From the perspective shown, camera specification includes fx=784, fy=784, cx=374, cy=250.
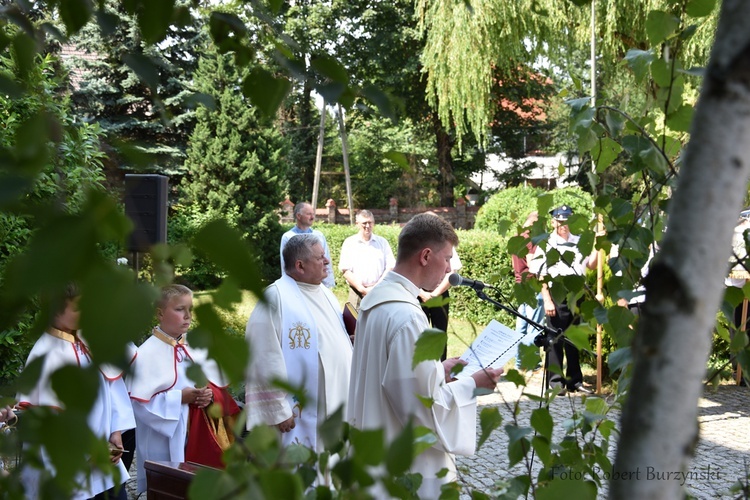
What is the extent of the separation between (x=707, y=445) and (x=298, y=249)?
14.0 feet

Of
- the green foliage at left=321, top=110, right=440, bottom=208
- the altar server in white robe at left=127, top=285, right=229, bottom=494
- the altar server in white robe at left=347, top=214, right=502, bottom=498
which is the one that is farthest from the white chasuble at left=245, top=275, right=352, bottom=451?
the green foliage at left=321, top=110, right=440, bottom=208

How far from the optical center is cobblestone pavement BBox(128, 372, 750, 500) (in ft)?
18.4

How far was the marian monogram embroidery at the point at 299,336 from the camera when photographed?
15.2 feet

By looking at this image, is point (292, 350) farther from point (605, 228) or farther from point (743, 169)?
point (743, 169)

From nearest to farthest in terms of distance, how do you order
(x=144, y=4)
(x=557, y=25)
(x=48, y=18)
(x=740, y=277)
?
(x=144, y=4)
(x=48, y=18)
(x=740, y=277)
(x=557, y=25)

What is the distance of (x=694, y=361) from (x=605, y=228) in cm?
157

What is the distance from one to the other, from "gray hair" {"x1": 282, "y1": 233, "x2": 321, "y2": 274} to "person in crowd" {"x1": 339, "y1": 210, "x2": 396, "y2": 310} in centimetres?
422

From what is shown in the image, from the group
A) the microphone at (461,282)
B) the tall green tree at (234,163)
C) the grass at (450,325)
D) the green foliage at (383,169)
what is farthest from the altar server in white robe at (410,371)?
the green foliage at (383,169)

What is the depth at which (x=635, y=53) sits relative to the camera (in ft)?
6.28

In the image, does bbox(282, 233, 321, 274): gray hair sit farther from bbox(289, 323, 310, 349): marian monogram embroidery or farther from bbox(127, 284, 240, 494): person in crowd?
bbox(127, 284, 240, 494): person in crowd

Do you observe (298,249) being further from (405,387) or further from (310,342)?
(405,387)

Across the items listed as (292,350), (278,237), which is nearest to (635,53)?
(292,350)

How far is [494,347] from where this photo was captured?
3.52 metres

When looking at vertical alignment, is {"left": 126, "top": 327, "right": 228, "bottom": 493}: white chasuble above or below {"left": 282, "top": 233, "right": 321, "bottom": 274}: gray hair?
below
